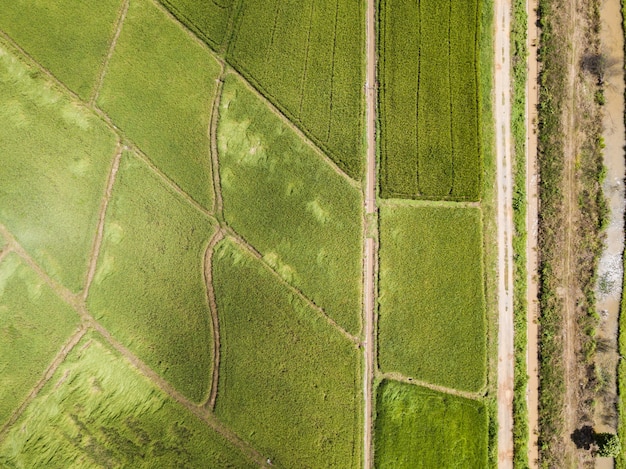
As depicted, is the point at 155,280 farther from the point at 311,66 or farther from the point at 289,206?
the point at 311,66

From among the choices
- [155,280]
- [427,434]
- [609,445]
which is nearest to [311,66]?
[155,280]

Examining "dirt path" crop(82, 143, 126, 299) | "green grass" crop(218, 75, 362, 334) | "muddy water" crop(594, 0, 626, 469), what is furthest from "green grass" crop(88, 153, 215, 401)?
"muddy water" crop(594, 0, 626, 469)

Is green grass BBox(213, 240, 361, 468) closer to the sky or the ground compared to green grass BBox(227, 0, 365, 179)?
closer to the ground

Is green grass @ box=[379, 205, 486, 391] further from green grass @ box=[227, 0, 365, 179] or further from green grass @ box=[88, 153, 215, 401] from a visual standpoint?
green grass @ box=[88, 153, 215, 401]

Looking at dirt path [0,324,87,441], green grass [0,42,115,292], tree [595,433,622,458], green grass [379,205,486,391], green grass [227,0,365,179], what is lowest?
tree [595,433,622,458]

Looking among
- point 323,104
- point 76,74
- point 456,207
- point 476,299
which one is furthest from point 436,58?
point 76,74

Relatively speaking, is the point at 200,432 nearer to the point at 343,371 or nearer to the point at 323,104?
the point at 343,371

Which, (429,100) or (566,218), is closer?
(429,100)

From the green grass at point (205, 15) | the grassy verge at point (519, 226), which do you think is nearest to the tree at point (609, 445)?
the grassy verge at point (519, 226)
